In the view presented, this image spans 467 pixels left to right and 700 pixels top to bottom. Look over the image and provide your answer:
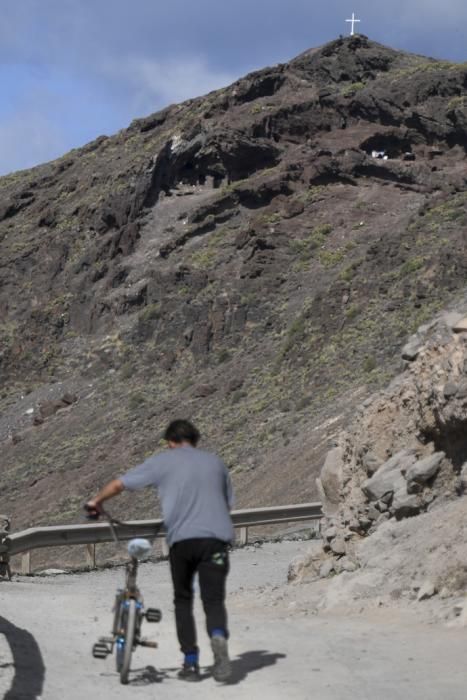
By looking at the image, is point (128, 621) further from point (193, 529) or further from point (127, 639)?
point (193, 529)

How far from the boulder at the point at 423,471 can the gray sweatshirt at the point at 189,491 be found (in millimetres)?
4499

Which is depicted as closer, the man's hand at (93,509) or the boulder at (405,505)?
the man's hand at (93,509)

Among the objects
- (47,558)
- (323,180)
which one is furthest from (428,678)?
(323,180)

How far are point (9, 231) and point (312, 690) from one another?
218 ft

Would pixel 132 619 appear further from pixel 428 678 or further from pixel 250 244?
Result: pixel 250 244

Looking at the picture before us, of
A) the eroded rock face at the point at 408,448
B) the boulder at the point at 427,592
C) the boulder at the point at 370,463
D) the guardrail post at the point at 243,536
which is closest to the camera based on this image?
A: the boulder at the point at 427,592

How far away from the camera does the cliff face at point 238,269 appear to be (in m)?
40.5

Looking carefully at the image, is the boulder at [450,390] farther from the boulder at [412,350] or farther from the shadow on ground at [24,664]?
the shadow on ground at [24,664]

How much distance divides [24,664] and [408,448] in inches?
225

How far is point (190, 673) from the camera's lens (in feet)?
26.2

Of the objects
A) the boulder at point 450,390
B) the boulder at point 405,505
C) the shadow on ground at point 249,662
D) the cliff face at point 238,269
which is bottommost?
the shadow on ground at point 249,662

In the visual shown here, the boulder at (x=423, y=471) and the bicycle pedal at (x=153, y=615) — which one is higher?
the boulder at (x=423, y=471)

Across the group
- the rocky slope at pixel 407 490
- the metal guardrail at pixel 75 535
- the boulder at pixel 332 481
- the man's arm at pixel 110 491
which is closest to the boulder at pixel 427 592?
the rocky slope at pixel 407 490

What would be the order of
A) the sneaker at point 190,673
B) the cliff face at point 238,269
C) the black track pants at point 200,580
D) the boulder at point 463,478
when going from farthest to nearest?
the cliff face at point 238,269, the boulder at point 463,478, the sneaker at point 190,673, the black track pants at point 200,580
